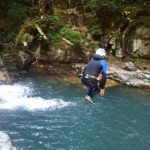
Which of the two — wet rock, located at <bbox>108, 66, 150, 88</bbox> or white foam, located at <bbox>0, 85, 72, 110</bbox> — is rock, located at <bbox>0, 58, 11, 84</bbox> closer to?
white foam, located at <bbox>0, 85, 72, 110</bbox>

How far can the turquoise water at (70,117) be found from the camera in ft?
42.5

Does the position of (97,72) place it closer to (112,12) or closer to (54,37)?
(54,37)

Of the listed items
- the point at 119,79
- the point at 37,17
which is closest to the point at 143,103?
the point at 119,79

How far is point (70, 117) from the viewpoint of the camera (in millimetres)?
15023

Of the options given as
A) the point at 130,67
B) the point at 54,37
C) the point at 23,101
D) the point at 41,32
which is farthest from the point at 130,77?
the point at 23,101

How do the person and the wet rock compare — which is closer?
the person

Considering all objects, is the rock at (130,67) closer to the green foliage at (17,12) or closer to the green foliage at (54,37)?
the green foliage at (54,37)

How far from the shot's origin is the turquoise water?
12961 millimetres

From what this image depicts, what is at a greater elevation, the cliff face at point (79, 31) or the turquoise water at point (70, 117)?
the cliff face at point (79, 31)

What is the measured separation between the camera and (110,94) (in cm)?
1808

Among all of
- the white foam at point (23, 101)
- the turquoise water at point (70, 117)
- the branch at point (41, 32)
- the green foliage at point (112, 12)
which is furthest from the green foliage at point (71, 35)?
the white foam at point (23, 101)

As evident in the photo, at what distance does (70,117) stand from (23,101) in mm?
2638

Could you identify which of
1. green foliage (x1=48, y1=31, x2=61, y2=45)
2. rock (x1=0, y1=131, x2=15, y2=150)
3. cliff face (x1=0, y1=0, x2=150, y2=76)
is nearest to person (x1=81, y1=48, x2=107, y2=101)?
rock (x1=0, y1=131, x2=15, y2=150)

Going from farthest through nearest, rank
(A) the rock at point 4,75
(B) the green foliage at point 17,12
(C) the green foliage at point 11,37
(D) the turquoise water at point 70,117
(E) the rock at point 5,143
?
(B) the green foliage at point 17,12 → (C) the green foliage at point 11,37 → (A) the rock at point 4,75 → (D) the turquoise water at point 70,117 → (E) the rock at point 5,143
